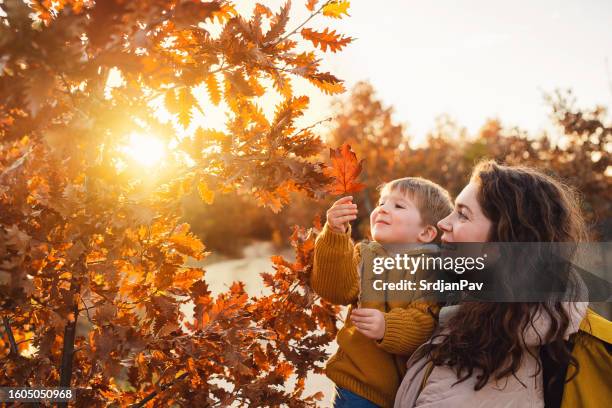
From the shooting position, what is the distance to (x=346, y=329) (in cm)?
224

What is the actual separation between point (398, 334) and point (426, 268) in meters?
0.37

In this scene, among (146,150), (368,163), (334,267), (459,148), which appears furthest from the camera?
(459,148)

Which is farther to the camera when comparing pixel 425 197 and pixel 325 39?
pixel 425 197

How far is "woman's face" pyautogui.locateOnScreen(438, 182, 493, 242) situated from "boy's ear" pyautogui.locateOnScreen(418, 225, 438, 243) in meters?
0.32

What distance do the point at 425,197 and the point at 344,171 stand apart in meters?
0.72

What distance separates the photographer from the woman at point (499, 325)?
1784mm

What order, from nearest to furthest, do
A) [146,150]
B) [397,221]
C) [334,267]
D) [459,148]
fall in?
[146,150] < [334,267] < [397,221] < [459,148]

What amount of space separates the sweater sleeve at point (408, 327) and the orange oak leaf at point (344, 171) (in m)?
0.55

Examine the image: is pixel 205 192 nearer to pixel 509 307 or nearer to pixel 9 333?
pixel 9 333

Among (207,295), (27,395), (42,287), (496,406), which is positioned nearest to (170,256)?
(207,295)

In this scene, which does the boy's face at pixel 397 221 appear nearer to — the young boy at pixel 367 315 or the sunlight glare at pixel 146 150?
the young boy at pixel 367 315

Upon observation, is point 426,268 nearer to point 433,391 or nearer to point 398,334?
point 398,334

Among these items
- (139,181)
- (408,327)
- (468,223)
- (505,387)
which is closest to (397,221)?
(468,223)

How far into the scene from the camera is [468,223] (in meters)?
2.02
